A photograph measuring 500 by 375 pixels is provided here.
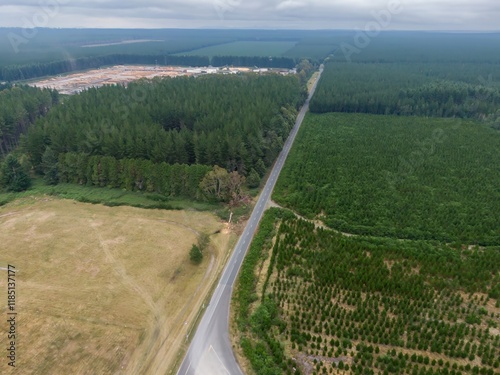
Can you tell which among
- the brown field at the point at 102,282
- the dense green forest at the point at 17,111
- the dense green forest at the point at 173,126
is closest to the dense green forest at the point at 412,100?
the dense green forest at the point at 173,126

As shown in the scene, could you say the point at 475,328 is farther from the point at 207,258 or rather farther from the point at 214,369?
the point at 207,258

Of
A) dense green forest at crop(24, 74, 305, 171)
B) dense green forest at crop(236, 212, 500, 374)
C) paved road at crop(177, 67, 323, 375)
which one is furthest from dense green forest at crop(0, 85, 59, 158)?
dense green forest at crop(236, 212, 500, 374)

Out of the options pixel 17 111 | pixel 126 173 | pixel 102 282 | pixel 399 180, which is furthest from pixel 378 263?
pixel 17 111

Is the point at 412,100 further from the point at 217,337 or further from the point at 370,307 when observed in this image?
the point at 217,337

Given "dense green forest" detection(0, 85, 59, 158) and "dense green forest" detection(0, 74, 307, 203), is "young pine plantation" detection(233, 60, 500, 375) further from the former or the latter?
"dense green forest" detection(0, 85, 59, 158)

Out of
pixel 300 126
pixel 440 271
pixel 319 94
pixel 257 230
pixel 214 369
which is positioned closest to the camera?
pixel 214 369

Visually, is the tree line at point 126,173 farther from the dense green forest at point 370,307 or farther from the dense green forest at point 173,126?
the dense green forest at point 370,307

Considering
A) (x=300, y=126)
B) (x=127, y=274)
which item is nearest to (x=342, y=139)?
(x=300, y=126)
